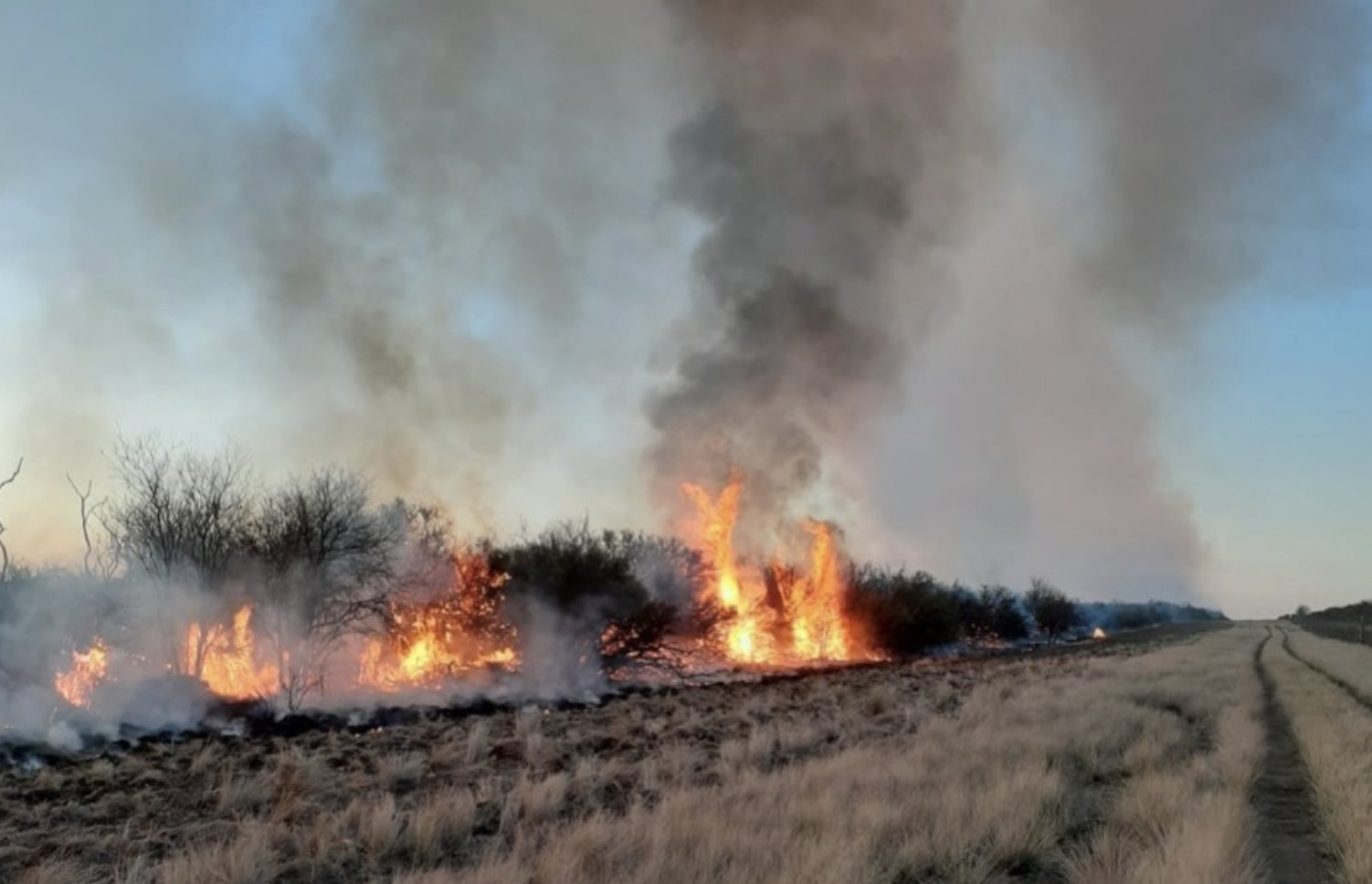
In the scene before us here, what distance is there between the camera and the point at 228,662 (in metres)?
28.8

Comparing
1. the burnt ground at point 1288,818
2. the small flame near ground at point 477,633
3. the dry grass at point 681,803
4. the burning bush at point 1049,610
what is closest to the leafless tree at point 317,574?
the small flame near ground at point 477,633

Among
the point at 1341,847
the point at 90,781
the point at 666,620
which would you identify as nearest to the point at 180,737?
the point at 90,781

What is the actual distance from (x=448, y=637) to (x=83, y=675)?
15.2 m

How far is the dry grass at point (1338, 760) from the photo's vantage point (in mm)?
8891

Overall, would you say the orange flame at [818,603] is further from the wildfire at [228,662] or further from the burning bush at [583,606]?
the wildfire at [228,662]

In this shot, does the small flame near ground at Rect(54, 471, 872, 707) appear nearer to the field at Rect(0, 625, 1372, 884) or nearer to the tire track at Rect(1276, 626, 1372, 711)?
the field at Rect(0, 625, 1372, 884)

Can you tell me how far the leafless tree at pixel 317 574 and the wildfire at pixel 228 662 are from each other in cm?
68

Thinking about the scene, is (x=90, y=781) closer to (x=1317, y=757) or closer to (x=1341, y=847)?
(x=1341, y=847)

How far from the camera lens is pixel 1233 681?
3008cm

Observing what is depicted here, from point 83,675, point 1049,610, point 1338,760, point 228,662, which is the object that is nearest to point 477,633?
point 228,662

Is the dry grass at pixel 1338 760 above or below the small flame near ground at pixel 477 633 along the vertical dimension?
below

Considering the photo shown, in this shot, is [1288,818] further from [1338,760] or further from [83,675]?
[83,675]

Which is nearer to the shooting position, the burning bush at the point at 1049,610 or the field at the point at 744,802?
the field at the point at 744,802

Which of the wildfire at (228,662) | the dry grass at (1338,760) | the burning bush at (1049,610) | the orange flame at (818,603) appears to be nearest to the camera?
the dry grass at (1338,760)
